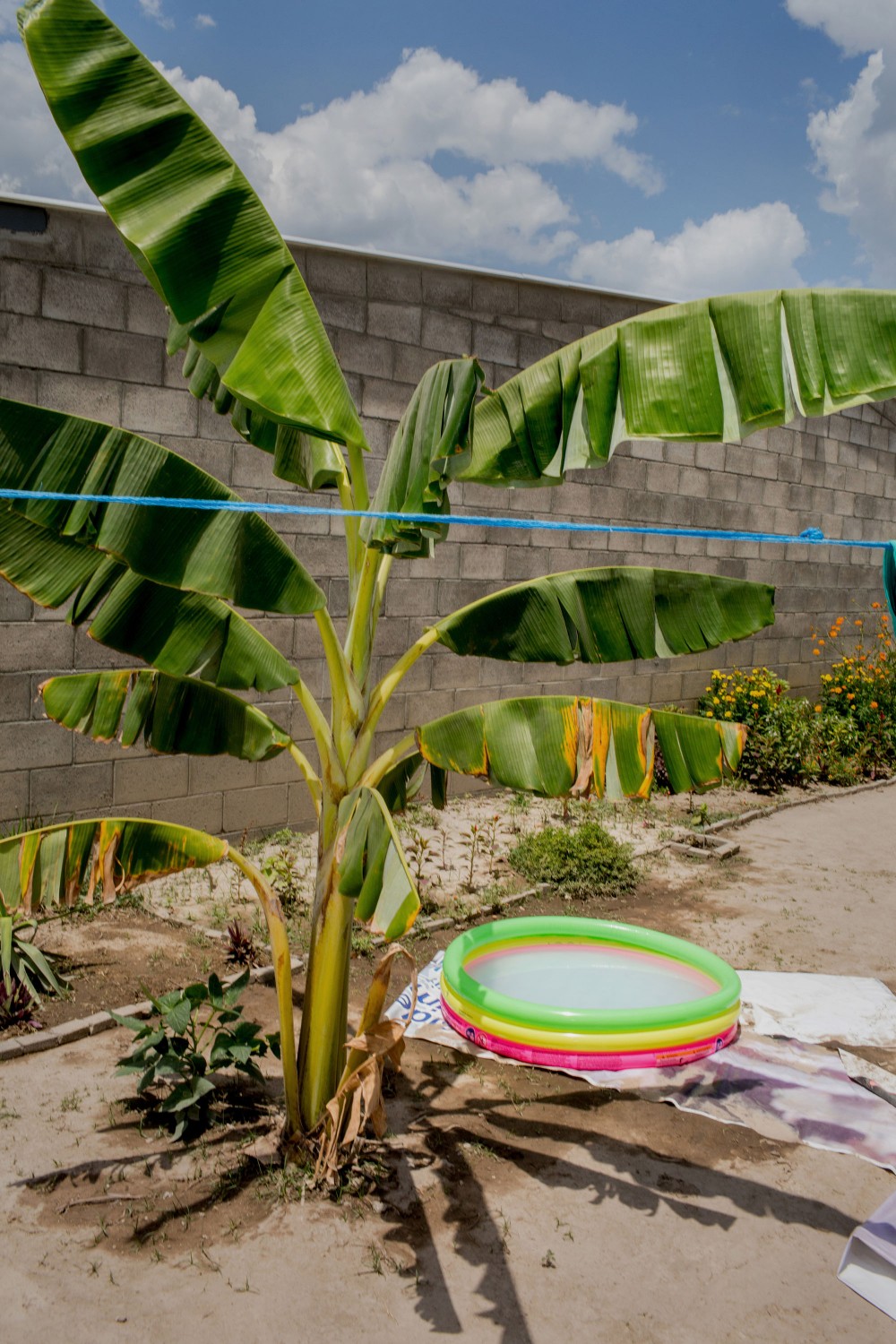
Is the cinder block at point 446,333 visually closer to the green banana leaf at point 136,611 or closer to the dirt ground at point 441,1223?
the green banana leaf at point 136,611

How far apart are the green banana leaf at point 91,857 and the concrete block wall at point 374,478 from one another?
2.78m

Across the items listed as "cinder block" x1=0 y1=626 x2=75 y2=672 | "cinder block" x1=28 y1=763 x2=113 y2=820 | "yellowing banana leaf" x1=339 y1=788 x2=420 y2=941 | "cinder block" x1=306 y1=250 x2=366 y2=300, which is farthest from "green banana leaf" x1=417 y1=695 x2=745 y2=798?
"cinder block" x1=306 y1=250 x2=366 y2=300

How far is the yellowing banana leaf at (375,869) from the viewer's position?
9.29 ft

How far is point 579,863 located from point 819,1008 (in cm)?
214

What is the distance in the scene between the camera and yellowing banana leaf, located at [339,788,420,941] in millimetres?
2830

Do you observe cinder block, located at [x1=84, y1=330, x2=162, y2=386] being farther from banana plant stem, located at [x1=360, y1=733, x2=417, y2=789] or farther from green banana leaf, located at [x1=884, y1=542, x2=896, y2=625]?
green banana leaf, located at [x1=884, y1=542, x2=896, y2=625]

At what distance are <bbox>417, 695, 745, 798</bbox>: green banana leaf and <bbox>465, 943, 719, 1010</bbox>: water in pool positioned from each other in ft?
5.88

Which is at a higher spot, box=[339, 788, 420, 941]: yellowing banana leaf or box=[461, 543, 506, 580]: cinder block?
box=[461, 543, 506, 580]: cinder block

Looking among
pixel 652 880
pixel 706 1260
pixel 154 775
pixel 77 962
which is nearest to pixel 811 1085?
pixel 706 1260

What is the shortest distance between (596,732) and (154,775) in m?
3.85

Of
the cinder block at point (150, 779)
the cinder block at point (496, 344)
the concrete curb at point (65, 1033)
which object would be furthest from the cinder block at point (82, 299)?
the concrete curb at point (65, 1033)

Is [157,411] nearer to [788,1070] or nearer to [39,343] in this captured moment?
[39,343]

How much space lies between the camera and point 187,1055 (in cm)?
384

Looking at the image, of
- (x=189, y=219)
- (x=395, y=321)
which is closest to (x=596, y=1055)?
(x=189, y=219)
